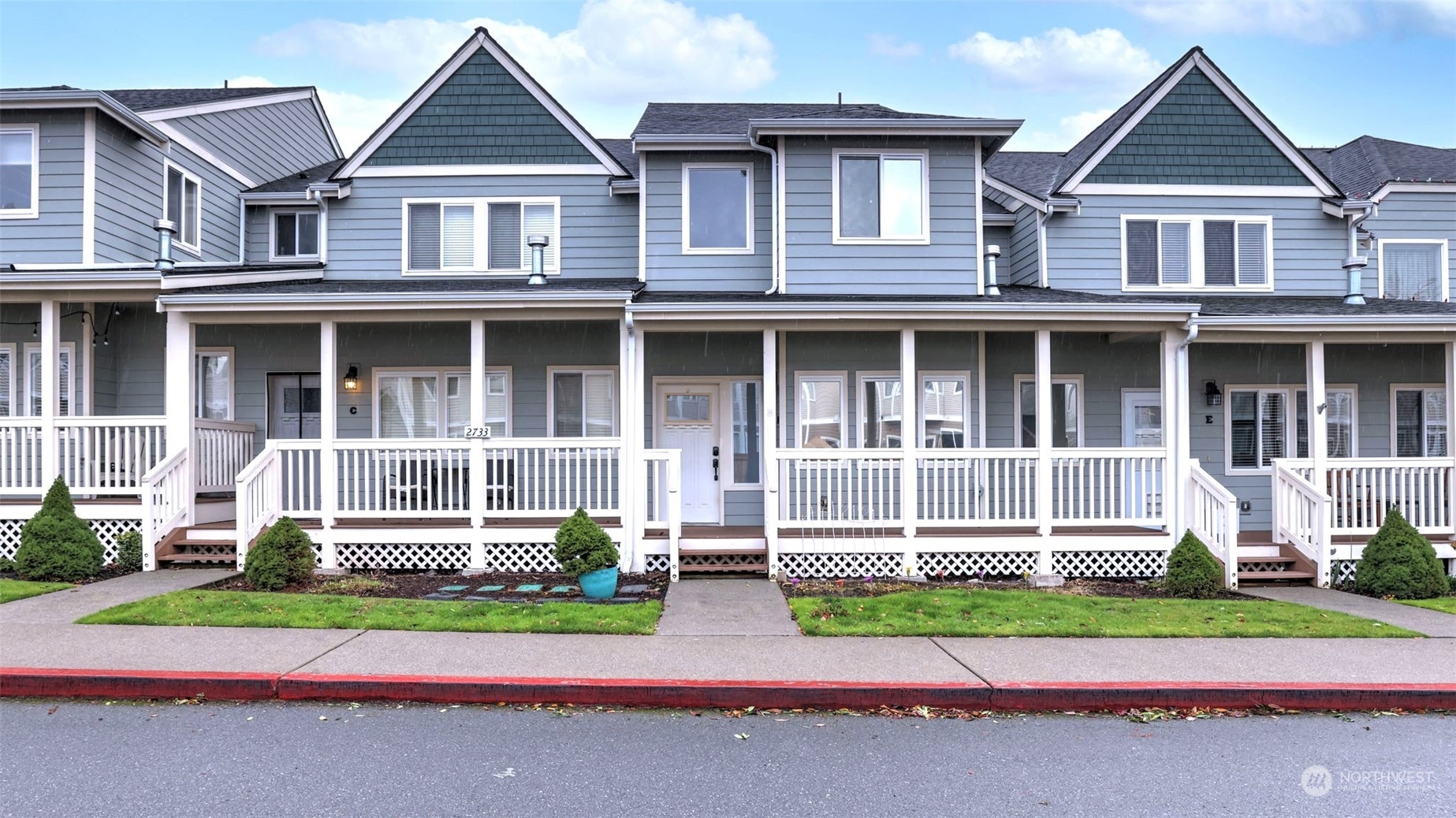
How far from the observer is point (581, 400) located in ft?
44.2

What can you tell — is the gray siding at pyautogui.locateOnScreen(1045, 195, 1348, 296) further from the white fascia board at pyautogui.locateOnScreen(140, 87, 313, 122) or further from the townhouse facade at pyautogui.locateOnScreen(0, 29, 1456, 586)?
the white fascia board at pyautogui.locateOnScreen(140, 87, 313, 122)

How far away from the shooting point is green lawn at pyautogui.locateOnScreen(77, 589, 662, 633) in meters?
7.68

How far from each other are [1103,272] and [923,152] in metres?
3.68

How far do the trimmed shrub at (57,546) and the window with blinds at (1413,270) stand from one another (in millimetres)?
18320

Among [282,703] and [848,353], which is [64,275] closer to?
[282,703]

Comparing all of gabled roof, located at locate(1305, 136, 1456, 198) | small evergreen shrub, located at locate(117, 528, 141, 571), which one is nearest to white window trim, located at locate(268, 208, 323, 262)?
small evergreen shrub, located at locate(117, 528, 141, 571)

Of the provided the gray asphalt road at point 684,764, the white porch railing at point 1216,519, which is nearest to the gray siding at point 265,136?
the gray asphalt road at point 684,764

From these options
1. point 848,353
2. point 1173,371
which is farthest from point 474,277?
point 1173,371

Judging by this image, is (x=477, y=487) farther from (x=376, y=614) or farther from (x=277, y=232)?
(x=277, y=232)

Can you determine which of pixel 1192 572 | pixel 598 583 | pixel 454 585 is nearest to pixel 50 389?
pixel 454 585

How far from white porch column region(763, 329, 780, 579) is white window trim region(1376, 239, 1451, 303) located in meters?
10.4

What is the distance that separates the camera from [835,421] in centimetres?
1319

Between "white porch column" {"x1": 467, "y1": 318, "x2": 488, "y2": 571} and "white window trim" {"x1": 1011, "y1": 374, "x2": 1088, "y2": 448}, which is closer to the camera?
"white porch column" {"x1": 467, "y1": 318, "x2": 488, "y2": 571}

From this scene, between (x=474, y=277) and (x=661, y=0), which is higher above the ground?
(x=661, y=0)
